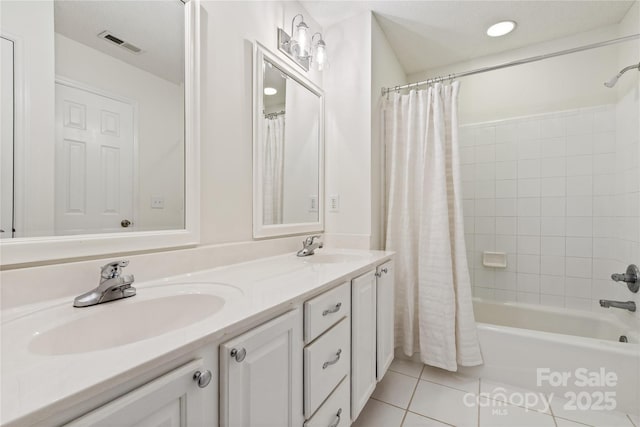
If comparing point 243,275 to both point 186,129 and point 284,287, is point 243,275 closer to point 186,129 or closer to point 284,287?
point 284,287

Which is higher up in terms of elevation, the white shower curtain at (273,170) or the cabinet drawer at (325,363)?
the white shower curtain at (273,170)

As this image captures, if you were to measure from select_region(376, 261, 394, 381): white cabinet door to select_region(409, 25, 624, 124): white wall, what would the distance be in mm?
1733

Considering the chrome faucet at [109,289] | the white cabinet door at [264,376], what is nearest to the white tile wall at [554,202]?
the white cabinet door at [264,376]

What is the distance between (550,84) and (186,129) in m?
2.65

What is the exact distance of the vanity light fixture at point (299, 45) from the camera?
1.64 meters

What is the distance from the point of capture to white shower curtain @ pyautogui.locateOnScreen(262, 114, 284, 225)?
1.53 metres

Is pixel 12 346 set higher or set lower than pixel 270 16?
lower

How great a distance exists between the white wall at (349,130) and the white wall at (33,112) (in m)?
1.46

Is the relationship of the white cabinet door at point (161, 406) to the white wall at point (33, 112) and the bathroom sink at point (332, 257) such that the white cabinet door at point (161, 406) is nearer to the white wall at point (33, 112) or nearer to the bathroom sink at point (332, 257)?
the white wall at point (33, 112)

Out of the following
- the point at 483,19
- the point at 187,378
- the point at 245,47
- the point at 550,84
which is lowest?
the point at 187,378

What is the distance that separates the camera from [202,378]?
0.56 m

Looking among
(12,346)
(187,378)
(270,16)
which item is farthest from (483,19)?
(12,346)

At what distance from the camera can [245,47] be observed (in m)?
1.39

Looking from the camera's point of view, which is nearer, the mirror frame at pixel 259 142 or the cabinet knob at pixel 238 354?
the cabinet knob at pixel 238 354
